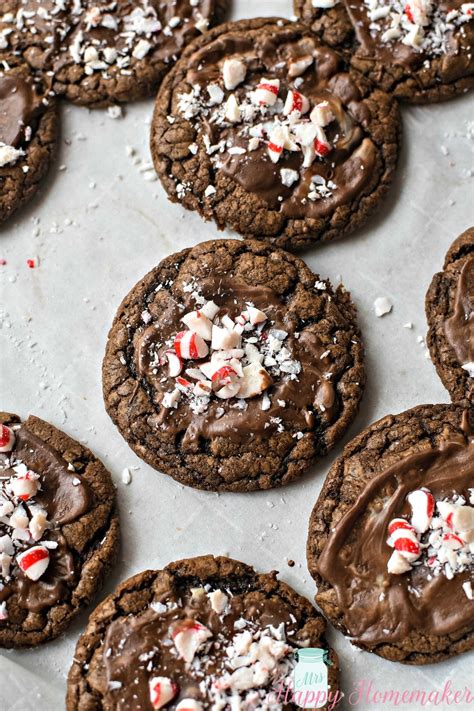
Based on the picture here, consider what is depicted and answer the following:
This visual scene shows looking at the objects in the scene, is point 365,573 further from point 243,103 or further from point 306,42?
point 306,42

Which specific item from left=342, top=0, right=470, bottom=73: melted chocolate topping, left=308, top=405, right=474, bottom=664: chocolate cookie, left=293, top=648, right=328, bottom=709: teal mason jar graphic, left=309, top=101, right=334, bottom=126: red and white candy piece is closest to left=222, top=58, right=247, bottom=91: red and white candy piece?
left=309, top=101, right=334, bottom=126: red and white candy piece

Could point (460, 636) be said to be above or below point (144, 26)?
below

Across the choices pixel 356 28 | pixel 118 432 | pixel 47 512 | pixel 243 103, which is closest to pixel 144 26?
pixel 243 103

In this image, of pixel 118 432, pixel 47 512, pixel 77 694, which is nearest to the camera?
pixel 77 694

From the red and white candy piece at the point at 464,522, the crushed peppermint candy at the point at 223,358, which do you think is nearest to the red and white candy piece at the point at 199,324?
the crushed peppermint candy at the point at 223,358

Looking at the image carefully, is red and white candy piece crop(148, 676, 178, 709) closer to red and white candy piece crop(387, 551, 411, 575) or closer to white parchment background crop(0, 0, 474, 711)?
white parchment background crop(0, 0, 474, 711)

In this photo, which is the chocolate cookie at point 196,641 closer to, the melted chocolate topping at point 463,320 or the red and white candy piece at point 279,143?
the melted chocolate topping at point 463,320

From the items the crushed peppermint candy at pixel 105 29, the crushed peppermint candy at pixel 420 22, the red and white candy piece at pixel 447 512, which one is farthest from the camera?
the crushed peppermint candy at pixel 105 29
